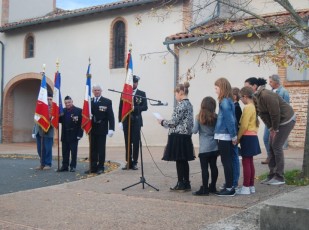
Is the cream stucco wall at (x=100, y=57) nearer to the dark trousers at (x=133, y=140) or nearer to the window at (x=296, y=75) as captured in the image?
the window at (x=296, y=75)

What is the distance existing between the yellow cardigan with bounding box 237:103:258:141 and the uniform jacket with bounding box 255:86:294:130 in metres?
0.28

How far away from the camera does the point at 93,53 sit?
20047 millimetres

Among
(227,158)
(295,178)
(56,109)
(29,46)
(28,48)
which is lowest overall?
(295,178)

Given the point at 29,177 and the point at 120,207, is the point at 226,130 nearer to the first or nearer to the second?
the point at 120,207

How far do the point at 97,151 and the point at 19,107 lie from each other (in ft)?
50.9

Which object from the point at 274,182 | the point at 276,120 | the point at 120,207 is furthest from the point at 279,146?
the point at 120,207

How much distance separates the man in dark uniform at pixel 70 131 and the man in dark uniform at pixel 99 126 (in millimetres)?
599

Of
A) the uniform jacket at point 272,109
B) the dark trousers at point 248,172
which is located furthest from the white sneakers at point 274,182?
the uniform jacket at point 272,109

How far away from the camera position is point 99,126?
996 centimetres

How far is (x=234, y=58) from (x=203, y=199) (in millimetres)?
9451

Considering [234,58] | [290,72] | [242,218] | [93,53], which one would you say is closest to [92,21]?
[93,53]

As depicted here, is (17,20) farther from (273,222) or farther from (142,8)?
(273,222)

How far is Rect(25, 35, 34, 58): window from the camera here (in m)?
22.7

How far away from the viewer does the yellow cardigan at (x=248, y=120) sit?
6898 millimetres
